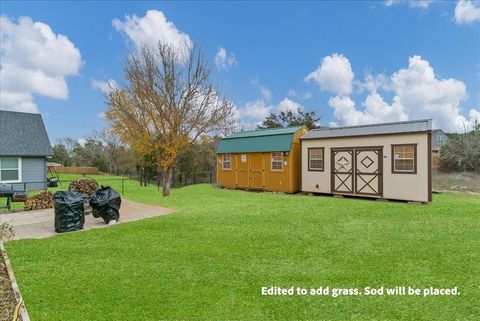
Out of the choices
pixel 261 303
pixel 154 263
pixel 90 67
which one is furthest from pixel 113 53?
pixel 261 303

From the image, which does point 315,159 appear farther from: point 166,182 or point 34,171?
point 34,171

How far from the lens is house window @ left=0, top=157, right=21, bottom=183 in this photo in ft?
49.2

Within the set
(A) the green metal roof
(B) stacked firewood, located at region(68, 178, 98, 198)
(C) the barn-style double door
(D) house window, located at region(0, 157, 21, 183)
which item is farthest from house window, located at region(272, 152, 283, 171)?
(D) house window, located at region(0, 157, 21, 183)

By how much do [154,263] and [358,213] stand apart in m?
6.20

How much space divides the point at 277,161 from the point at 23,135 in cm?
1426

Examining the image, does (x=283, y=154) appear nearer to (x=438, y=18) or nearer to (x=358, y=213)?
(x=358, y=213)

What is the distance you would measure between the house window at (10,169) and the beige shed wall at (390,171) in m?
15.0

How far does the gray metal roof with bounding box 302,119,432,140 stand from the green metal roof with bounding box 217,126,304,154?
861 mm

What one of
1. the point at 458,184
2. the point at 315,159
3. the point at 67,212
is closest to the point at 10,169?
the point at 67,212

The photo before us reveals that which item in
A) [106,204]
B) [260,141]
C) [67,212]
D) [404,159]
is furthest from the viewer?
[260,141]

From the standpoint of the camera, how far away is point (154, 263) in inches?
177

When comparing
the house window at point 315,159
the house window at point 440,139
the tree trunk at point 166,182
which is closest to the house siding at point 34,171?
the tree trunk at point 166,182

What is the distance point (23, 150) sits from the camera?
51.2 feet

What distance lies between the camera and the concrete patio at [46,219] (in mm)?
6892
